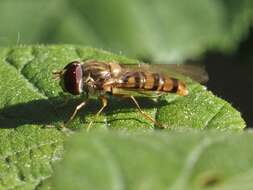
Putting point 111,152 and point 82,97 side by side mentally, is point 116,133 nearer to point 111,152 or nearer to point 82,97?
point 111,152

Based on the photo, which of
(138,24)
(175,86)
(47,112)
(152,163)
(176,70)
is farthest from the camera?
(138,24)

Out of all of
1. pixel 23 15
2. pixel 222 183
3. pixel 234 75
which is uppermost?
pixel 222 183

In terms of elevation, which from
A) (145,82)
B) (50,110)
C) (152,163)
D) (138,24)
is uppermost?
(152,163)

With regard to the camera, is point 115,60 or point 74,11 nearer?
point 115,60

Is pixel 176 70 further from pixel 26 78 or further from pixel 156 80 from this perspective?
pixel 26 78

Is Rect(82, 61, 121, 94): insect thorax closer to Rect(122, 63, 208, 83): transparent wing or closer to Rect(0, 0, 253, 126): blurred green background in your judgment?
Rect(122, 63, 208, 83): transparent wing

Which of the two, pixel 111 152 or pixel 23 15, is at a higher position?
pixel 111 152

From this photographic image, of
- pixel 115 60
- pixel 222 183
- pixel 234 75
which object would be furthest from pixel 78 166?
pixel 234 75

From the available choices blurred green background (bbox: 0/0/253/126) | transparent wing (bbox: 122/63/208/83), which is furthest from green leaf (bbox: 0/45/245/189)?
blurred green background (bbox: 0/0/253/126)

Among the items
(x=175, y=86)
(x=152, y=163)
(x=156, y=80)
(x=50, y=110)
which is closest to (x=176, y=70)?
(x=156, y=80)
